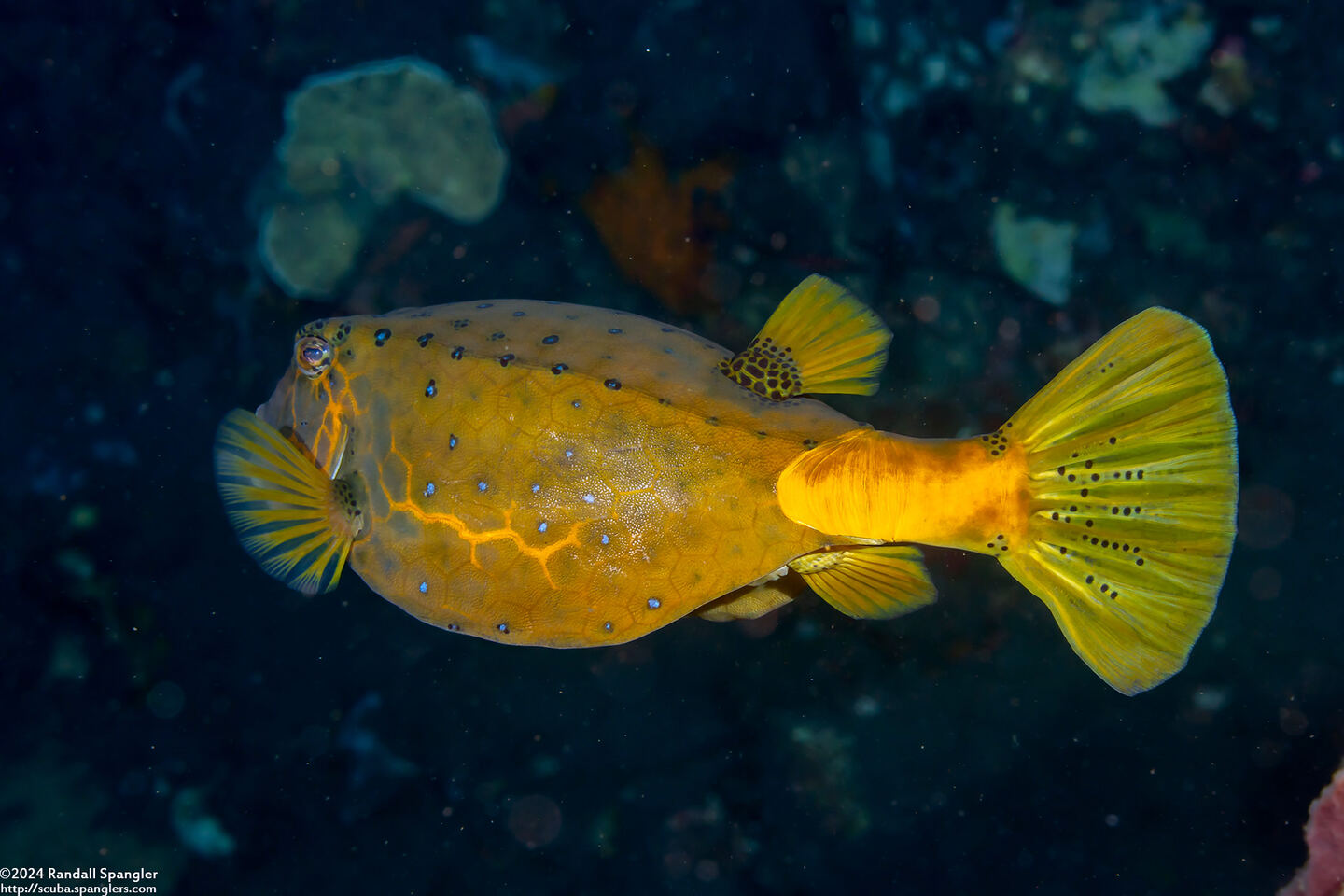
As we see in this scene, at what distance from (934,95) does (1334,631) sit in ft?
9.94

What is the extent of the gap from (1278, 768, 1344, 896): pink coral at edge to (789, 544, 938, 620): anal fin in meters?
2.04

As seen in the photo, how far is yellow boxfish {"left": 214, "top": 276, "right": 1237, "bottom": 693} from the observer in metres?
2.11

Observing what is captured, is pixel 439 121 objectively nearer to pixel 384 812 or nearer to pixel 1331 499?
pixel 384 812

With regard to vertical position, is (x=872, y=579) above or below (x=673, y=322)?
below

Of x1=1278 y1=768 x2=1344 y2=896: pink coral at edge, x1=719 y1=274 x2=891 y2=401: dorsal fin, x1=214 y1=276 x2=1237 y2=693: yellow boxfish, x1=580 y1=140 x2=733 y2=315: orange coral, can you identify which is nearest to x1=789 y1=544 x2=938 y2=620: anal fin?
x1=214 y1=276 x2=1237 y2=693: yellow boxfish

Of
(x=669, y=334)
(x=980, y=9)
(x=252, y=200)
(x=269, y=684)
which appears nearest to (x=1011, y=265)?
(x=980, y=9)

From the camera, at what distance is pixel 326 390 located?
281 centimetres

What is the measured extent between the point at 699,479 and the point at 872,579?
744mm

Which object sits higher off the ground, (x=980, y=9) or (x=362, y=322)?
(x=980, y=9)

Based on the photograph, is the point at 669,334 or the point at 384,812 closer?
the point at 669,334

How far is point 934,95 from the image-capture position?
3.32m

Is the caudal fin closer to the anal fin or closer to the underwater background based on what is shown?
the anal fin

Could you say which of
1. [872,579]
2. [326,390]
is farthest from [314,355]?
[872,579]

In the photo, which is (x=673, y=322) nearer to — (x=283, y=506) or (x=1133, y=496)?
(x=283, y=506)
